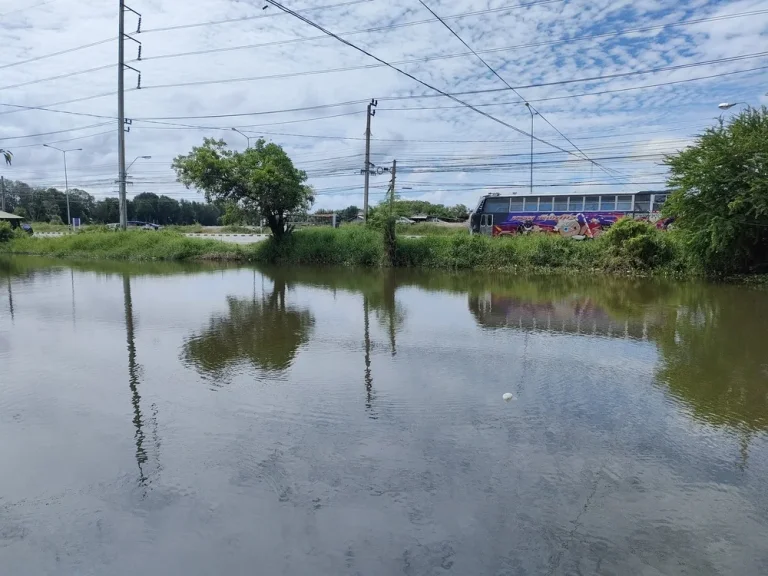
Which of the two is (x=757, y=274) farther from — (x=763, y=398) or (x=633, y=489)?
(x=633, y=489)

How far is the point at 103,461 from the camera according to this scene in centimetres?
475

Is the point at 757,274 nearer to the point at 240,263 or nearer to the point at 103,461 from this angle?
the point at 103,461

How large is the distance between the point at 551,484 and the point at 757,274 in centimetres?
1866

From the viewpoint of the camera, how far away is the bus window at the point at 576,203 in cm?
2725

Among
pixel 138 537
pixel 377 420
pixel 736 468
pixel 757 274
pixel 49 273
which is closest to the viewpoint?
pixel 138 537

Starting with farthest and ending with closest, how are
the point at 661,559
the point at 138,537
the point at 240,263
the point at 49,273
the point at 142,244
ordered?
1. the point at 142,244
2. the point at 240,263
3. the point at 49,273
4. the point at 138,537
5. the point at 661,559

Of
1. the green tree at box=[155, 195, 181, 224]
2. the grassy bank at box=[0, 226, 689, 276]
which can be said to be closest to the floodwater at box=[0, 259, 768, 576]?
the grassy bank at box=[0, 226, 689, 276]

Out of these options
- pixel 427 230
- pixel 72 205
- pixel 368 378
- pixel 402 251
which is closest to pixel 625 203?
pixel 402 251

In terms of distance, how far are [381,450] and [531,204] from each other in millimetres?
25413

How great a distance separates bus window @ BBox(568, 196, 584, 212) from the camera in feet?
89.4

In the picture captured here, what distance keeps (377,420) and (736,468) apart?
10.4ft

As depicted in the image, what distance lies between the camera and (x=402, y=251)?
26.4 m

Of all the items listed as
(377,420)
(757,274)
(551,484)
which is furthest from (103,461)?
(757,274)

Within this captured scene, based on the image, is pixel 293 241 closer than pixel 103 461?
No
